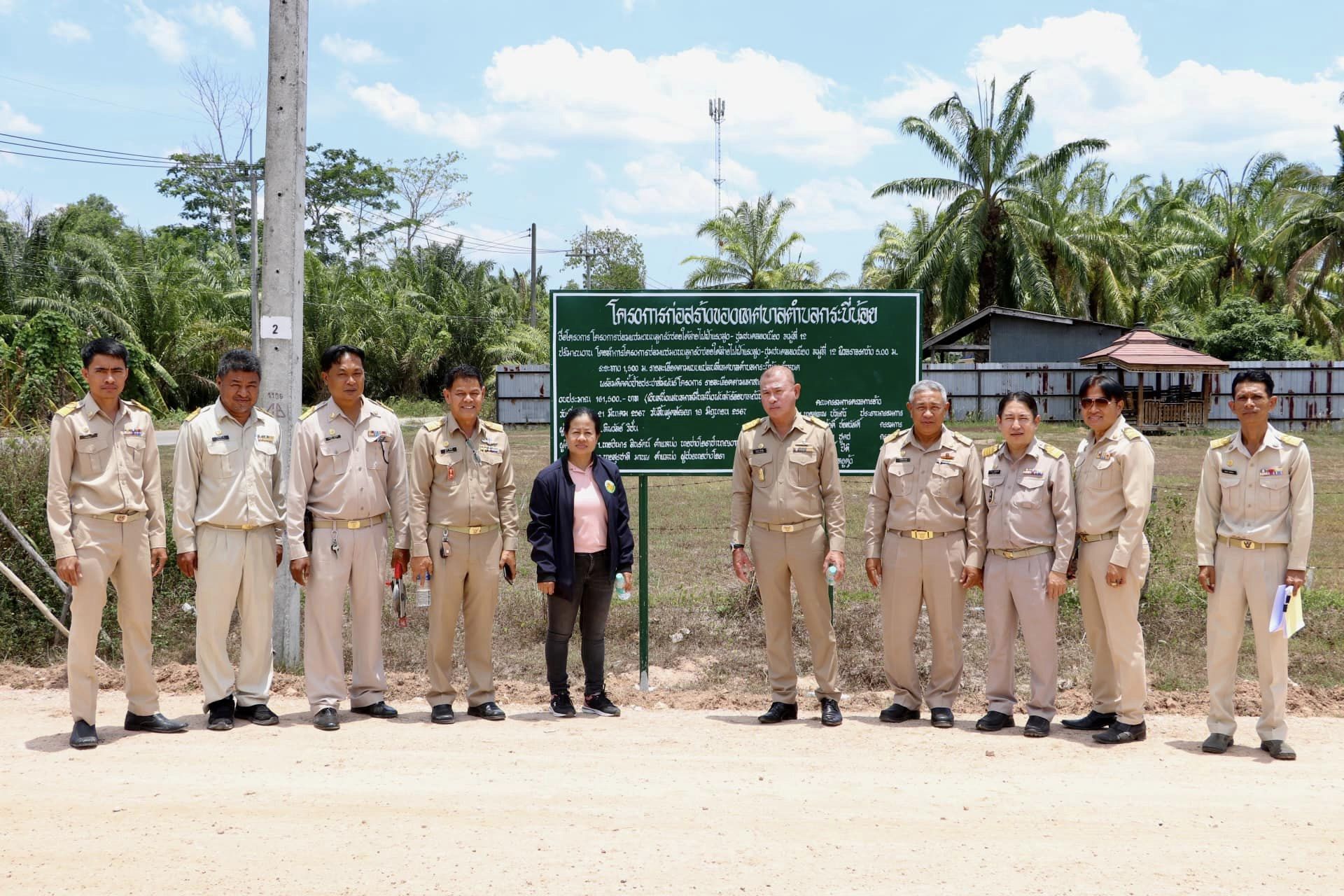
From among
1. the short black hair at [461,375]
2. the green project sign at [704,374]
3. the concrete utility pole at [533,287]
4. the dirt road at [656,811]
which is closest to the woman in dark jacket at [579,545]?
the dirt road at [656,811]

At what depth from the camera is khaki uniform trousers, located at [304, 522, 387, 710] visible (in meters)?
5.78

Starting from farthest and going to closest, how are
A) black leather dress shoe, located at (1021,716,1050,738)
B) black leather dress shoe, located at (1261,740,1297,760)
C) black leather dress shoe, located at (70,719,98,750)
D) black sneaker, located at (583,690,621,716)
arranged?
black sneaker, located at (583,690,621,716), black leather dress shoe, located at (1021,716,1050,738), black leather dress shoe, located at (70,719,98,750), black leather dress shoe, located at (1261,740,1297,760)

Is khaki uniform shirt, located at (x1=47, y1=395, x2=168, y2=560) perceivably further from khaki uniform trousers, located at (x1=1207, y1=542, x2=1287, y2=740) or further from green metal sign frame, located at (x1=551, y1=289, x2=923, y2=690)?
khaki uniform trousers, located at (x1=1207, y1=542, x2=1287, y2=740)

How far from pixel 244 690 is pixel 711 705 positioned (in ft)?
8.48

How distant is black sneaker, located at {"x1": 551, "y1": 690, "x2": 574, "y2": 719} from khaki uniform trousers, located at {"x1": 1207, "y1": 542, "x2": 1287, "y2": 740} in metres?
3.25

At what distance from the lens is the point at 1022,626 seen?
5.71 m

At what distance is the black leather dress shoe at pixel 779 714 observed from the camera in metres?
6.00

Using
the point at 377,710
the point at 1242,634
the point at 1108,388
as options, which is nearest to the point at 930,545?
the point at 1108,388

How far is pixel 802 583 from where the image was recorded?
6008 millimetres

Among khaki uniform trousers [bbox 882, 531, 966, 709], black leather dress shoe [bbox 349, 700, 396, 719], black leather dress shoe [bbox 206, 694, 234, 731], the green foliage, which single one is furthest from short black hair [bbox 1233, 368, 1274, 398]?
the green foliage

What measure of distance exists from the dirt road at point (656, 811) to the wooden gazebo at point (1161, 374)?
21420mm

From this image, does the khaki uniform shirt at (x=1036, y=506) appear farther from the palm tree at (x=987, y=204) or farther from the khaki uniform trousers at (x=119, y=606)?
the palm tree at (x=987, y=204)

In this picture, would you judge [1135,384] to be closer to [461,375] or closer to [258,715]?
[461,375]

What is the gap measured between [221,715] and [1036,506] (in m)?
4.34
